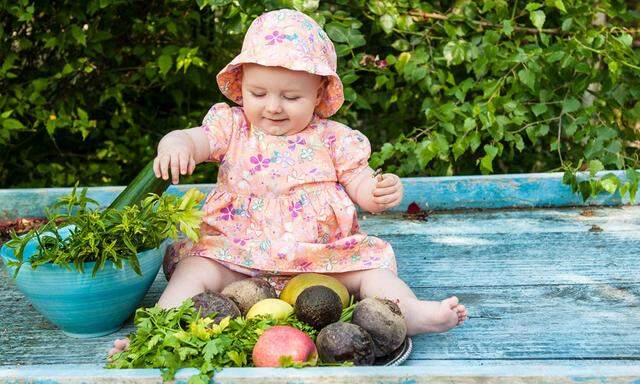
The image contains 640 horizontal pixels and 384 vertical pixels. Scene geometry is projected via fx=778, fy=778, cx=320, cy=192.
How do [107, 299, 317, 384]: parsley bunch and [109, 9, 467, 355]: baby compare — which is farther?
[109, 9, 467, 355]: baby

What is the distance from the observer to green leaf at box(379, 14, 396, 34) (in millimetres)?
3273

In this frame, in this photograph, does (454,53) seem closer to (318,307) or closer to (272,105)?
(272,105)

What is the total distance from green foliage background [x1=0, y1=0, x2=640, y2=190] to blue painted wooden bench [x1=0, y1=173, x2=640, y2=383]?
0.60ft

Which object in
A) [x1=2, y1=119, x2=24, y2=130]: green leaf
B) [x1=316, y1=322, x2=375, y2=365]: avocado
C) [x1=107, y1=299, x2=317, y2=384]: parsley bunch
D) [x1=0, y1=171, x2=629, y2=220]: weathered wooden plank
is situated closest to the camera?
[x1=107, y1=299, x2=317, y2=384]: parsley bunch

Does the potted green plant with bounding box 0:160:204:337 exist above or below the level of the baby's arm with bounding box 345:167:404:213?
below

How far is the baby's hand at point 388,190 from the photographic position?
2146 millimetres

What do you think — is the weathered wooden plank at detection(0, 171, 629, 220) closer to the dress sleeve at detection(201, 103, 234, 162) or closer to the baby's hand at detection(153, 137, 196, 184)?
the dress sleeve at detection(201, 103, 234, 162)

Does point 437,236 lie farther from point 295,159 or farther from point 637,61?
point 637,61

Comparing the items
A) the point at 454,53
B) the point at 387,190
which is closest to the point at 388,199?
the point at 387,190

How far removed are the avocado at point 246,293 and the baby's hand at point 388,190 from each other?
0.41m

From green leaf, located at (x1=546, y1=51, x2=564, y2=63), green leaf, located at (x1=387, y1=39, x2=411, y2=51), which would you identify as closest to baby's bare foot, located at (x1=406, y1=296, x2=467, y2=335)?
green leaf, located at (x1=546, y1=51, x2=564, y2=63)

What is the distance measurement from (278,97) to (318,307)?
2.29 ft

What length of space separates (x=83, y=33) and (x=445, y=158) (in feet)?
5.49

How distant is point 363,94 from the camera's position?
12.3ft
